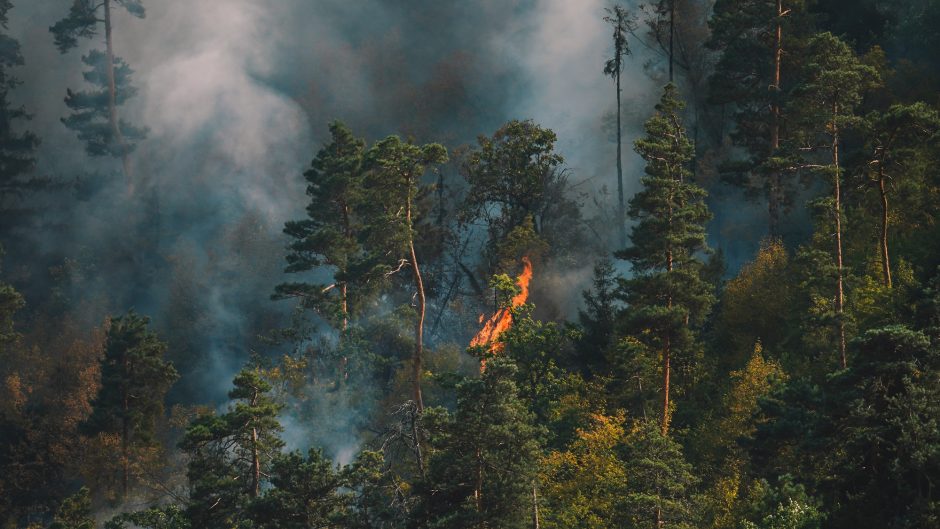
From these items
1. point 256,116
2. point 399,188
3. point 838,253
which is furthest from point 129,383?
point 838,253

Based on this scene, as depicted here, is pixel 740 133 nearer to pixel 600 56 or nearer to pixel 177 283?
pixel 600 56

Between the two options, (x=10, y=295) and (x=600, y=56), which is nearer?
(x=10, y=295)

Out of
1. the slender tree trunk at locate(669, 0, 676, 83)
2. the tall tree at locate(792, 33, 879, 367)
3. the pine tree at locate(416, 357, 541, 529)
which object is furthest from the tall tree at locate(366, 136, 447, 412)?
the slender tree trunk at locate(669, 0, 676, 83)

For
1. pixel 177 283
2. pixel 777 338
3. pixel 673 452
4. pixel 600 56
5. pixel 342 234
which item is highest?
pixel 600 56

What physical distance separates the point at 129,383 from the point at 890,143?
117 ft

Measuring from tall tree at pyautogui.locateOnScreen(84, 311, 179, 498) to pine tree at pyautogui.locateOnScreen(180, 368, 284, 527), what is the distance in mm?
18122

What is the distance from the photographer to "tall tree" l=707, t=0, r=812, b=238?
228 ft

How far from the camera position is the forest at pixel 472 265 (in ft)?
165

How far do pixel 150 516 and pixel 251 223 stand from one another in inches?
1707

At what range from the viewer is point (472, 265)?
80688mm

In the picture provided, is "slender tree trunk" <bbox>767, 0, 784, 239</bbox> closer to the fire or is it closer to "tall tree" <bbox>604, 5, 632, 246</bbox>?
"tall tree" <bbox>604, 5, 632, 246</bbox>

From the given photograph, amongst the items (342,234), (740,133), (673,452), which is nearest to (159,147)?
(342,234)

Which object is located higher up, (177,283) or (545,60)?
(545,60)

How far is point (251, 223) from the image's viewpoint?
95.6 metres
